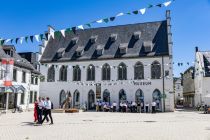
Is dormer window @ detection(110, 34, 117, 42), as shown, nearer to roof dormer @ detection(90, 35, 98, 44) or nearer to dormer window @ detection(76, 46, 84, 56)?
roof dormer @ detection(90, 35, 98, 44)

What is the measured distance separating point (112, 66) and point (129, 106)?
6.52m

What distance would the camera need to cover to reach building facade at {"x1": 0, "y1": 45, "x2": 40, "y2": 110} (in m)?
31.3

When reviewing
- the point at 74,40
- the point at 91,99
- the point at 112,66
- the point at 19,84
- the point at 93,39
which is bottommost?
the point at 91,99

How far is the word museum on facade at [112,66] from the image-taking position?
117 feet

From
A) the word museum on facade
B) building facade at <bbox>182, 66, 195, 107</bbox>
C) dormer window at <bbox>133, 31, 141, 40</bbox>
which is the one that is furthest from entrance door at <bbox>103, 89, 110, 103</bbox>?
building facade at <bbox>182, 66, 195, 107</bbox>

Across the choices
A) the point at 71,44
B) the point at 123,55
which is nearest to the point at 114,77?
the point at 123,55

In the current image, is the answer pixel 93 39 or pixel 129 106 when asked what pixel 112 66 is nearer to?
pixel 93 39

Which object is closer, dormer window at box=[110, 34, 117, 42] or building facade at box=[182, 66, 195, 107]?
dormer window at box=[110, 34, 117, 42]

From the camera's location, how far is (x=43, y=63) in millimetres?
41594

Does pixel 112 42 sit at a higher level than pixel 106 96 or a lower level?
higher

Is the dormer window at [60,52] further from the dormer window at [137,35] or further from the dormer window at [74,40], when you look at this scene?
the dormer window at [137,35]

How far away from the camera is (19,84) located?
1334 inches

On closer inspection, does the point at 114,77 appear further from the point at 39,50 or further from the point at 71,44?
the point at 39,50

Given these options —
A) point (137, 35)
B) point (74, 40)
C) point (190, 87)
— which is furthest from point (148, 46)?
point (190, 87)
